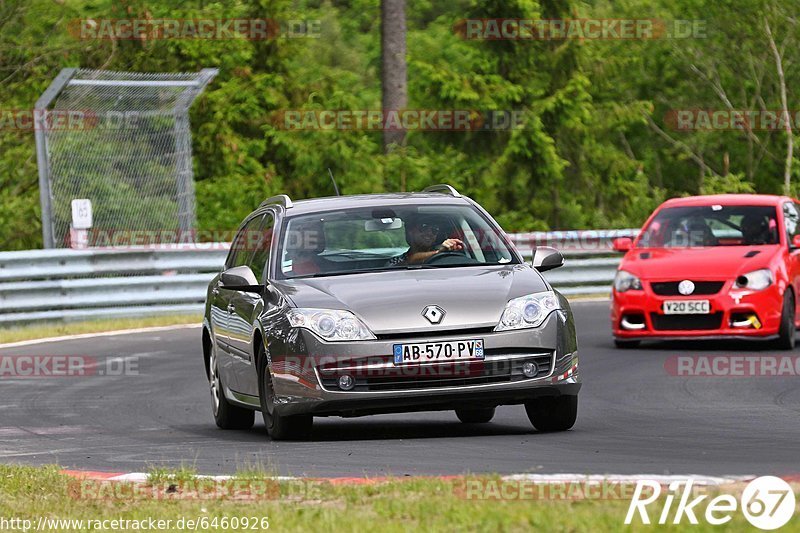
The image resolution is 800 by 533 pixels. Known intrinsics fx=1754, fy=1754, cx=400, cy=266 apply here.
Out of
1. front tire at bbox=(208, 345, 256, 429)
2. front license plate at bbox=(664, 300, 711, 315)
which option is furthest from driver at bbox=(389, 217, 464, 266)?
front license plate at bbox=(664, 300, 711, 315)

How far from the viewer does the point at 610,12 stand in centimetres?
5416

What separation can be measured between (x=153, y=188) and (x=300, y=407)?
14.0 metres

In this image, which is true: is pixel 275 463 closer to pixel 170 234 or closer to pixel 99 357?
pixel 99 357

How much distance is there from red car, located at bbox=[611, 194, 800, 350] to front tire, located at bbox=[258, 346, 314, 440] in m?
7.15

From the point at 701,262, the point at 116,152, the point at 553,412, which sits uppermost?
the point at 553,412

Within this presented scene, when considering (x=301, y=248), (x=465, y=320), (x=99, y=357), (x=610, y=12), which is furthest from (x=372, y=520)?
(x=610, y=12)

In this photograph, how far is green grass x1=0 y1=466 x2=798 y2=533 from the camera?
6288mm

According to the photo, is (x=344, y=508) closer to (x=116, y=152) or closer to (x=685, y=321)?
(x=685, y=321)

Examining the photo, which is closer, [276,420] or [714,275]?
[276,420]

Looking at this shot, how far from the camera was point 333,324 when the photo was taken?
9.97 metres

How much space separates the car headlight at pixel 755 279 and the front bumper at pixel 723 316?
2.4 inches

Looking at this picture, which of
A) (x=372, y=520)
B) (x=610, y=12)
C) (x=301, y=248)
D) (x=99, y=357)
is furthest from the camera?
(x=610, y=12)

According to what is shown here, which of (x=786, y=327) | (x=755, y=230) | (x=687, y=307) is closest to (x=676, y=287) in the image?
(x=687, y=307)

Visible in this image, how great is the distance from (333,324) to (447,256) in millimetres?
1256
